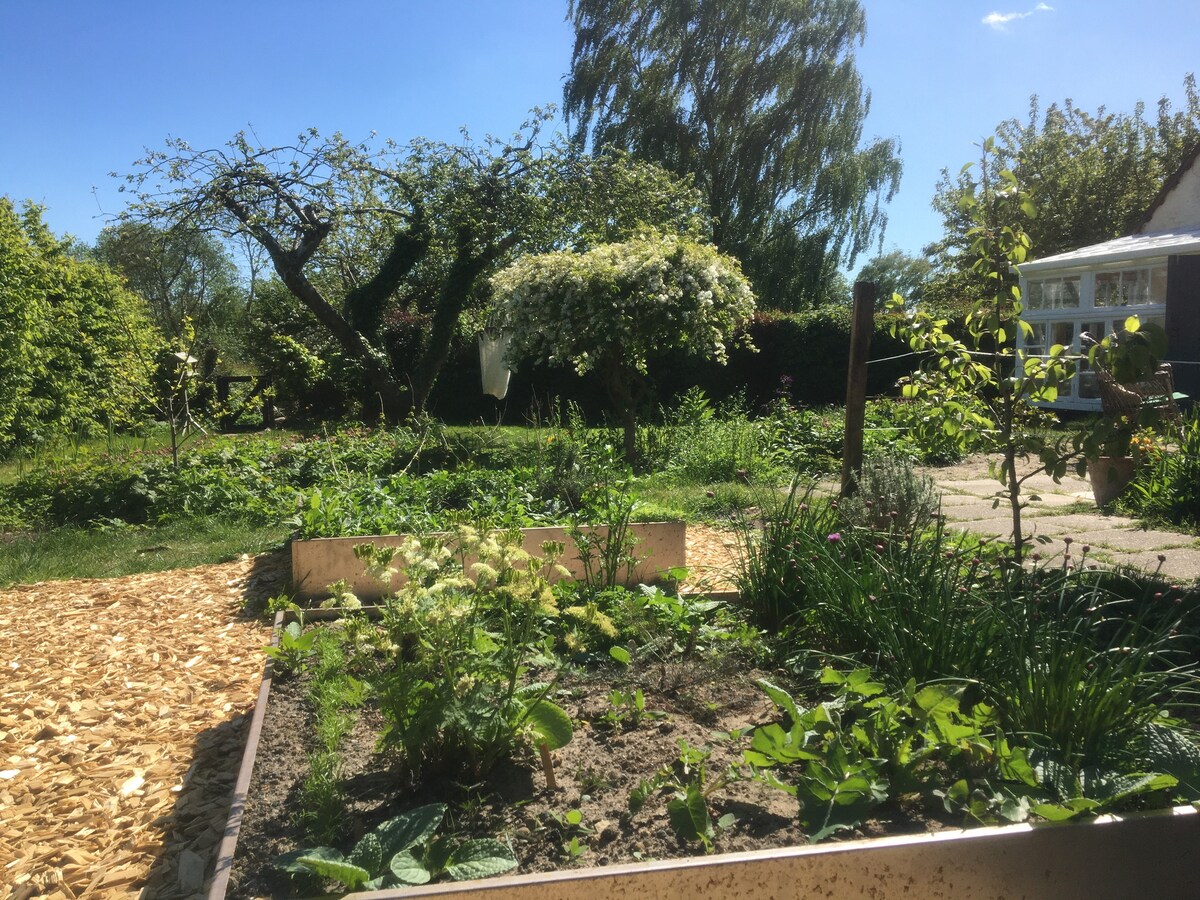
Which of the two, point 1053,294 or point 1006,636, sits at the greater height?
point 1053,294

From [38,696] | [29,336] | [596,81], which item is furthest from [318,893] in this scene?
[596,81]

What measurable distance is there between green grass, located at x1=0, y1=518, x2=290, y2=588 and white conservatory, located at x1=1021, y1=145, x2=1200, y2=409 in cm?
940

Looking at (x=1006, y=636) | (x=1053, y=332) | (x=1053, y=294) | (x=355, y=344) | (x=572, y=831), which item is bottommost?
(x=572, y=831)

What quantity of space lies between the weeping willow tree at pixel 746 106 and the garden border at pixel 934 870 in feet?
64.8

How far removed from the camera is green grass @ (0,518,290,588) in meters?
5.09

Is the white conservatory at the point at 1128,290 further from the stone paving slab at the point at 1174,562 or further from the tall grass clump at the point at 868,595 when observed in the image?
the tall grass clump at the point at 868,595

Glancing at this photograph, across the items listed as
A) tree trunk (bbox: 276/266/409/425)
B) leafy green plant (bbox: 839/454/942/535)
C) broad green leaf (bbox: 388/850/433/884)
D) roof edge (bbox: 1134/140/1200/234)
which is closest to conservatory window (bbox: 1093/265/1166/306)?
roof edge (bbox: 1134/140/1200/234)

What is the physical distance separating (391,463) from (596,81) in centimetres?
1605

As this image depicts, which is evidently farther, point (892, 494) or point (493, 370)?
point (493, 370)

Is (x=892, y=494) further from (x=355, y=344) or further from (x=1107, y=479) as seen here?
(x=355, y=344)

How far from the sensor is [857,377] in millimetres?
3969

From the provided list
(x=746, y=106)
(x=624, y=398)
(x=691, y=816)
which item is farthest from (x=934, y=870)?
(x=746, y=106)

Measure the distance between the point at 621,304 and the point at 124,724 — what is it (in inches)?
225

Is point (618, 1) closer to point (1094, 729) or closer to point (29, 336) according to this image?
point (29, 336)
